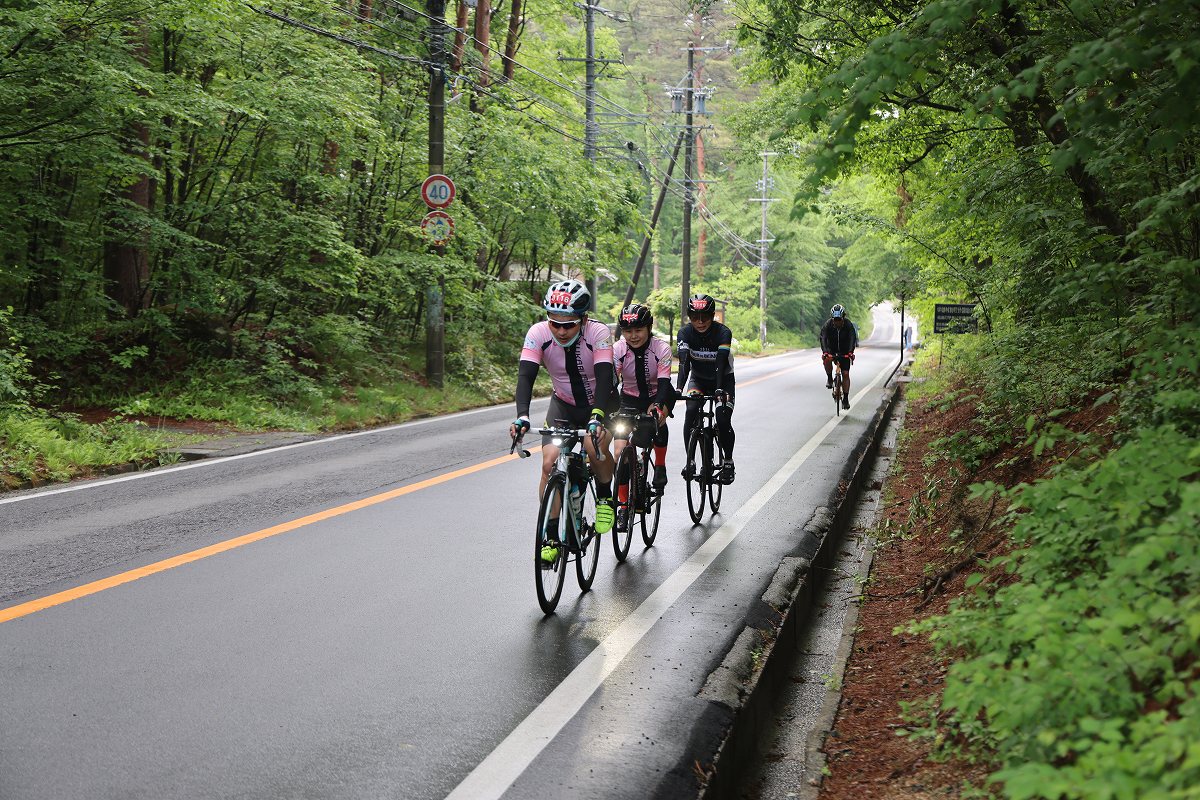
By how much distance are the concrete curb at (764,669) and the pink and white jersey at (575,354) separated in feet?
6.57

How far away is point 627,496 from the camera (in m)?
7.71

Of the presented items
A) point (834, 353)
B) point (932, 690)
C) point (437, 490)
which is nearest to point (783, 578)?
point (932, 690)

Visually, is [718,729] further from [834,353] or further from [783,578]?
[834,353]

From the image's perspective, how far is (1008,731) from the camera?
3.29 m

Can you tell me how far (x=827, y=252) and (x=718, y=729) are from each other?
77392mm

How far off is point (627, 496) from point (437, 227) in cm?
1294

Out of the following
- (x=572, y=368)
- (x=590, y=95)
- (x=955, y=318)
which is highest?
(x=590, y=95)

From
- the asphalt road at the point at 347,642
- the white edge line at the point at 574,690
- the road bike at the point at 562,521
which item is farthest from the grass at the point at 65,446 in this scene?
the white edge line at the point at 574,690

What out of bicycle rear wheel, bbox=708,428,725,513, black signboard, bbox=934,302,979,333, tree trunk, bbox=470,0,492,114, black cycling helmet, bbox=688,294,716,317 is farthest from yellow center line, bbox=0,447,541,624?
tree trunk, bbox=470,0,492,114

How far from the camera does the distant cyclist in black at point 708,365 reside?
9.46m

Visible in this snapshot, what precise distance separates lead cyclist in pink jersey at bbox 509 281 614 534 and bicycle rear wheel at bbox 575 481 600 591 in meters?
0.08

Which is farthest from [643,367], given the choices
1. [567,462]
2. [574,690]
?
[574,690]

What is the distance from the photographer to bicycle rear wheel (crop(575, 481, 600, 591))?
6758mm

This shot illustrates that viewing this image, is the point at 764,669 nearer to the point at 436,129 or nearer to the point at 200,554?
the point at 200,554
